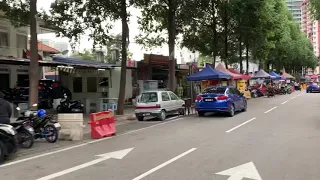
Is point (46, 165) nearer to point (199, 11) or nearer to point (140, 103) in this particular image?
point (140, 103)

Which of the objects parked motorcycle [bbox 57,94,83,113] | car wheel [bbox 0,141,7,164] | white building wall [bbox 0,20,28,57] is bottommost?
car wheel [bbox 0,141,7,164]

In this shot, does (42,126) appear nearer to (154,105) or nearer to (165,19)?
(154,105)

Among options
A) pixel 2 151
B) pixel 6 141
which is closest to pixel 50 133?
pixel 6 141

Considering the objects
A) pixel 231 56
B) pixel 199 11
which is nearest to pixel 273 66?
pixel 231 56

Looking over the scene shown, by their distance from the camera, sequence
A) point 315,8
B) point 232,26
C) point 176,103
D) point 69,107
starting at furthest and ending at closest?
point 232,26
point 315,8
point 69,107
point 176,103

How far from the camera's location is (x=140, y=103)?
63.6ft

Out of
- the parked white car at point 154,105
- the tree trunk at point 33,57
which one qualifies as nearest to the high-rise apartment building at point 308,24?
the parked white car at point 154,105

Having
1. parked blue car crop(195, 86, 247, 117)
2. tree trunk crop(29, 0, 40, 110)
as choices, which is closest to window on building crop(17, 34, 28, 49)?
tree trunk crop(29, 0, 40, 110)

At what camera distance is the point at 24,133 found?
36.8 feet

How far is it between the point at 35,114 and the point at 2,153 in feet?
10.1

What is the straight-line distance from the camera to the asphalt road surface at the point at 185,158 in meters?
7.62

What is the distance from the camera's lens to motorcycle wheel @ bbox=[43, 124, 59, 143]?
40.3 feet

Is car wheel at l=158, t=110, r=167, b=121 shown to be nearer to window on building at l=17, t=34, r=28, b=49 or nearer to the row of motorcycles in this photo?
the row of motorcycles

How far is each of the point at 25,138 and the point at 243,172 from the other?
6.51m
